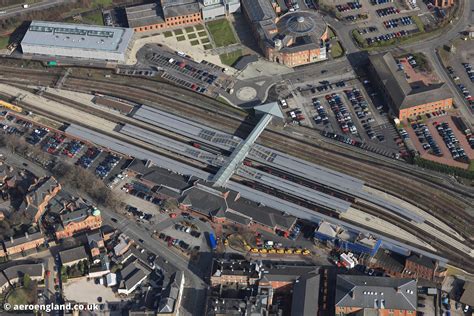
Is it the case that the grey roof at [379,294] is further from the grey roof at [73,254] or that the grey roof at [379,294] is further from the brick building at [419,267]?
the grey roof at [73,254]

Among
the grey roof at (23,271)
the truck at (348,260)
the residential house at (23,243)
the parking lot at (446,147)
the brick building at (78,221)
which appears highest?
the parking lot at (446,147)

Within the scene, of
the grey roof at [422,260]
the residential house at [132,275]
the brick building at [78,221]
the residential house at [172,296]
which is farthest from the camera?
the brick building at [78,221]

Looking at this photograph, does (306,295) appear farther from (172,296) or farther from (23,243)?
(23,243)

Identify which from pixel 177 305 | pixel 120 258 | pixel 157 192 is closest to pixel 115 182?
pixel 157 192

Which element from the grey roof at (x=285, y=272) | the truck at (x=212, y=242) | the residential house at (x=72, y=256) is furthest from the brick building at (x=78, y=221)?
the grey roof at (x=285, y=272)

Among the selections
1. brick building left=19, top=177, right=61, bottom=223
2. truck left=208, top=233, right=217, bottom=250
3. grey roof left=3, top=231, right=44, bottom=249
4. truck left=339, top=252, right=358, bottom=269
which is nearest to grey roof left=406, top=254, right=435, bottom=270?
truck left=339, top=252, right=358, bottom=269

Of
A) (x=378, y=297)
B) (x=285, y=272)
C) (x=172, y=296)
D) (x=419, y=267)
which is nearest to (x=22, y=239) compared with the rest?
(x=172, y=296)
